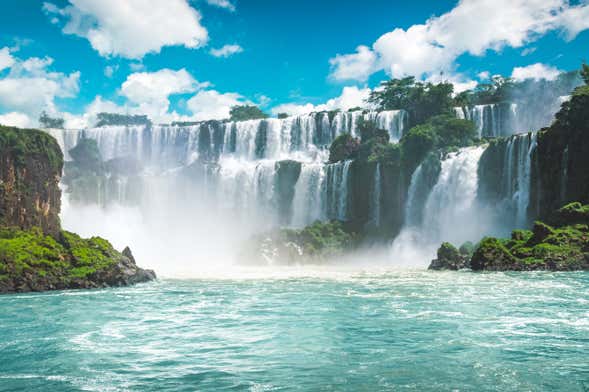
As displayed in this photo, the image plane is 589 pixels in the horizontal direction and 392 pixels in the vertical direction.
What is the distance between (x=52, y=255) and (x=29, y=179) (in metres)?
13.7

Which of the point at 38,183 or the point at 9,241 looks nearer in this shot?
the point at 9,241

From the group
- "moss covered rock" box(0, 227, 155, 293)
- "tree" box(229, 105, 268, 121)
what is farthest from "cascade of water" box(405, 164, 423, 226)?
"tree" box(229, 105, 268, 121)

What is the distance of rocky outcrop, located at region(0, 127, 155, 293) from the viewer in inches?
923

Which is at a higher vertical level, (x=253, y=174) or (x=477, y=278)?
(x=253, y=174)

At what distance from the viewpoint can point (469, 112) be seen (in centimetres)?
6141

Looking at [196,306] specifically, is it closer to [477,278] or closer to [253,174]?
[477,278]

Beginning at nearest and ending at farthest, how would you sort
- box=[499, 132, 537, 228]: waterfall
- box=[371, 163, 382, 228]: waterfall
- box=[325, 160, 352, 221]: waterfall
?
box=[499, 132, 537, 228]: waterfall, box=[371, 163, 382, 228]: waterfall, box=[325, 160, 352, 221]: waterfall

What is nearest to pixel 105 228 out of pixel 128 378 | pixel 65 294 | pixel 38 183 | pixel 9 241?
pixel 38 183

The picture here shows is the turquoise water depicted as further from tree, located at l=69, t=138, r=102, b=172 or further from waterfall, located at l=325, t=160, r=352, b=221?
tree, located at l=69, t=138, r=102, b=172

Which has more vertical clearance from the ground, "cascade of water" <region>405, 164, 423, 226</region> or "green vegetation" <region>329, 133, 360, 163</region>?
"green vegetation" <region>329, 133, 360, 163</region>

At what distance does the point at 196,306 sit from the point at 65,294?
20.9 ft

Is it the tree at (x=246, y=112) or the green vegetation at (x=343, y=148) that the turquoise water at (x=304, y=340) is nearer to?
the green vegetation at (x=343, y=148)

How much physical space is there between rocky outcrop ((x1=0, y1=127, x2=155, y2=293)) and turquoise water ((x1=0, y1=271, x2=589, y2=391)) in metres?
2.77

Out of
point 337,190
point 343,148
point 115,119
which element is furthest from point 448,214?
point 115,119
